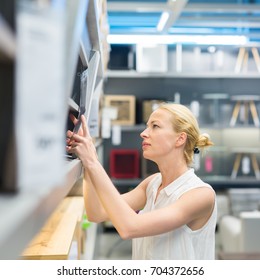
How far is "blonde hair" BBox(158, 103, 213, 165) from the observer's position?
1.31 metres

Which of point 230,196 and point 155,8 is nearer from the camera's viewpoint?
point 155,8

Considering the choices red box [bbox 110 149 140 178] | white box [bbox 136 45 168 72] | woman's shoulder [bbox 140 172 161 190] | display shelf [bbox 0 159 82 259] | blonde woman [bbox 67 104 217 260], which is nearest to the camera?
display shelf [bbox 0 159 82 259]

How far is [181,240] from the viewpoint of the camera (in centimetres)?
129

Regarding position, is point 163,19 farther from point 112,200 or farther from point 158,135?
point 112,200

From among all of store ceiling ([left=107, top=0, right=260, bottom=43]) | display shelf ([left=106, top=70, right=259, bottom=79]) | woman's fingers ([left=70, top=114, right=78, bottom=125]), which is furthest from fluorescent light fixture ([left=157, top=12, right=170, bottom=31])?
woman's fingers ([left=70, top=114, right=78, bottom=125])

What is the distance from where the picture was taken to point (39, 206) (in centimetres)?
43

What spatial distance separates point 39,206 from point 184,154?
3.18 feet

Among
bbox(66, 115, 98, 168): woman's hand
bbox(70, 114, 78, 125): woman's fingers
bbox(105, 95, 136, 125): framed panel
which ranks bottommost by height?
bbox(66, 115, 98, 168): woman's hand

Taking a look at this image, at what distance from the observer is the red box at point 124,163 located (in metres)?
4.45

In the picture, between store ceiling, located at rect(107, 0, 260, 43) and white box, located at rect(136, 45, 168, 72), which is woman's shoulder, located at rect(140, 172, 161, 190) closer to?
store ceiling, located at rect(107, 0, 260, 43)

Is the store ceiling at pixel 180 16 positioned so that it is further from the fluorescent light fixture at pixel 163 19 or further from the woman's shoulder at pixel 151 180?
the woman's shoulder at pixel 151 180
